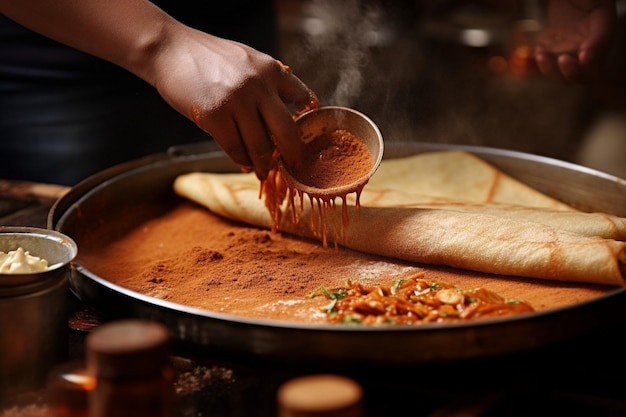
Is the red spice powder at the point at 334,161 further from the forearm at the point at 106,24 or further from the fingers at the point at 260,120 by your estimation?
the forearm at the point at 106,24

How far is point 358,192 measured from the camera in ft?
7.72

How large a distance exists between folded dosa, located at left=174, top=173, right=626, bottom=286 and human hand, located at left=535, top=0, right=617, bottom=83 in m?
0.88

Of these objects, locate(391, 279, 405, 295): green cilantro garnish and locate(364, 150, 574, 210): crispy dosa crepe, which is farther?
locate(364, 150, 574, 210): crispy dosa crepe

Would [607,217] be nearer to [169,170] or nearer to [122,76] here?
[169,170]

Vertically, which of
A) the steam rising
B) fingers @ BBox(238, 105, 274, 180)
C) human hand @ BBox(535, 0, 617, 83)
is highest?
human hand @ BBox(535, 0, 617, 83)

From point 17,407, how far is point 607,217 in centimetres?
181

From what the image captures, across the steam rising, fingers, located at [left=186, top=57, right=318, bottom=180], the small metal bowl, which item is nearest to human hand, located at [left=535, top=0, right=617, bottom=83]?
the small metal bowl

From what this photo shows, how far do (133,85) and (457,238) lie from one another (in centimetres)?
187

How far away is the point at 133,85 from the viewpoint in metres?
3.46

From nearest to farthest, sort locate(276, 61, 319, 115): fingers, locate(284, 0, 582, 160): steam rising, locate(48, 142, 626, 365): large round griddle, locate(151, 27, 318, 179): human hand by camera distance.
A: locate(48, 142, 626, 365): large round griddle
locate(151, 27, 318, 179): human hand
locate(276, 61, 319, 115): fingers
locate(284, 0, 582, 160): steam rising

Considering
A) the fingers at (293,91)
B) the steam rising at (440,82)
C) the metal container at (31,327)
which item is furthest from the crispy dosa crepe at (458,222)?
the steam rising at (440,82)

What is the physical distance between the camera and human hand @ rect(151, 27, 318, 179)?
86.6 inches

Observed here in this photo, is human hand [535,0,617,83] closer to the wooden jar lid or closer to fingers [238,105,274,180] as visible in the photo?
fingers [238,105,274,180]

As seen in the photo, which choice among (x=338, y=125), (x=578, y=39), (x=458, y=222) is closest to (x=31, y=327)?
(x=338, y=125)
